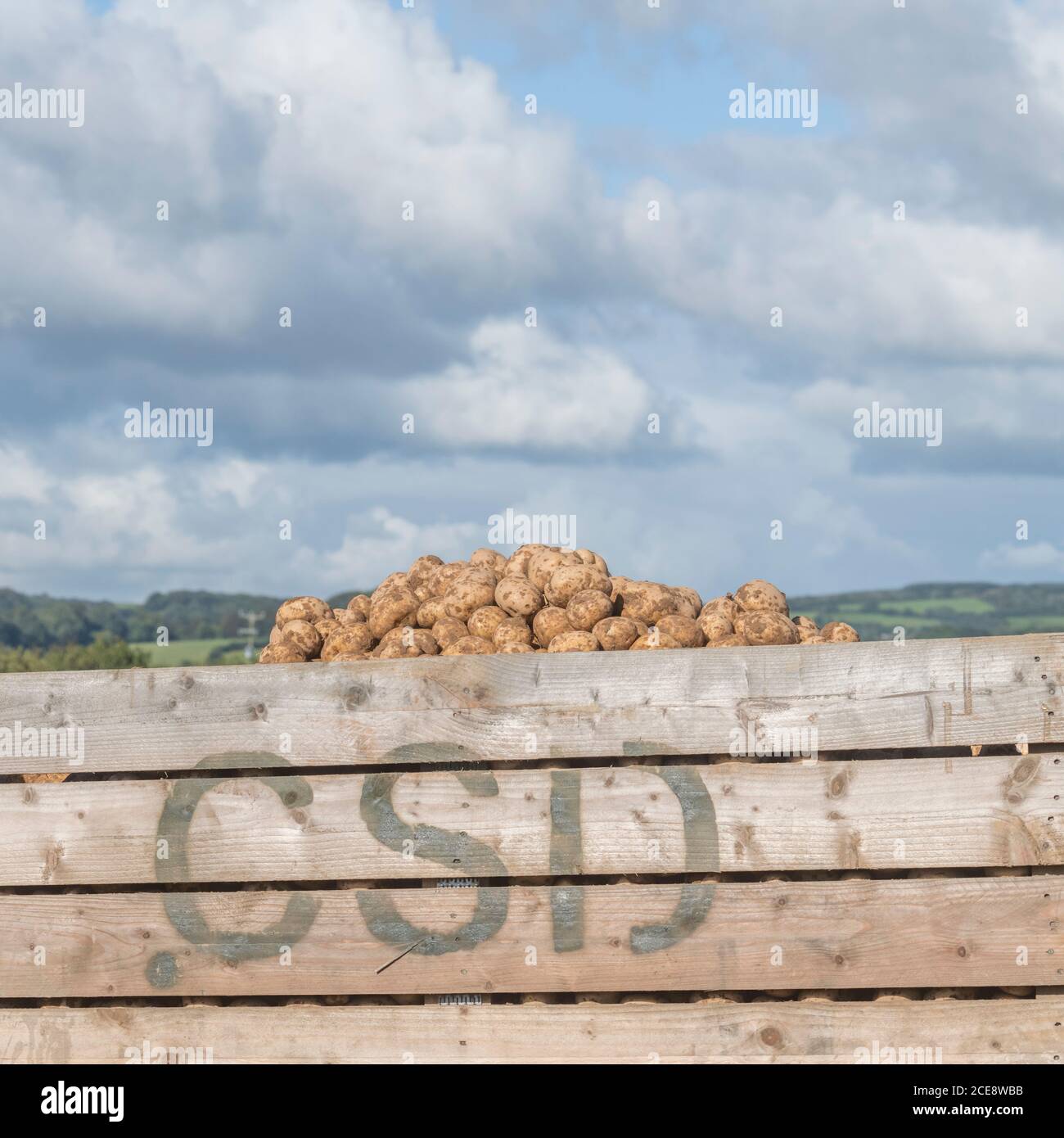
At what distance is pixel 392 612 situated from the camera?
6.25 meters

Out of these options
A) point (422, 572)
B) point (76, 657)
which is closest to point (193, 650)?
point (76, 657)

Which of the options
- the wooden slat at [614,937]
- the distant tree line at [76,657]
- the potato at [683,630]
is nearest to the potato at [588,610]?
the potato at [683,630]

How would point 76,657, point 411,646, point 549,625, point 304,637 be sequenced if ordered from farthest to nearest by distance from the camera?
point 76,657 → point 304,637 → point 411,646 → point 549,625

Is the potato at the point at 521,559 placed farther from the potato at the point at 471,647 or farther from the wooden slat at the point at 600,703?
the wooden slat at the point at 600,703

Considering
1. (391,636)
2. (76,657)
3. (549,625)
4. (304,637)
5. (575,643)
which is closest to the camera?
(575,643)

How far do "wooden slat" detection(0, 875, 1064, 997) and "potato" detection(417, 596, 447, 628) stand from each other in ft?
5.27

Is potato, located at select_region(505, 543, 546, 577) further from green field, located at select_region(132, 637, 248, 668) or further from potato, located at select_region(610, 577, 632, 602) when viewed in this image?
green field, located at select_region(132, 637, 248, 668)

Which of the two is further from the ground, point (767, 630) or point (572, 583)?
point (572, 583)

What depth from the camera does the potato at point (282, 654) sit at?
6.23 meters

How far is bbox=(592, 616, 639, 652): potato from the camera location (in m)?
5.64

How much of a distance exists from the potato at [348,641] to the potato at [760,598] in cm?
186

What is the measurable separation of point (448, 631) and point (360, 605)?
95 cm

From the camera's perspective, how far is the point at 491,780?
489 centimetres

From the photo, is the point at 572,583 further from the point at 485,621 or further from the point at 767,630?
the point at 767,630
